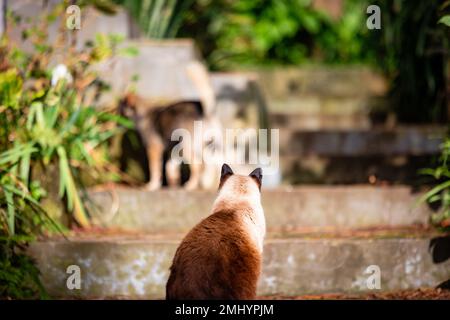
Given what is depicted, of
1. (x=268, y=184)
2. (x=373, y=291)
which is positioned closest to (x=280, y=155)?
(x=268, y=184)

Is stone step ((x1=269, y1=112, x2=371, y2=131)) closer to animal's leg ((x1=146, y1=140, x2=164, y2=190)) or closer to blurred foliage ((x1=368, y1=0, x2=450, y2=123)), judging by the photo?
blurred foliage ((x1=368, y1=0, x2=450, y2=123))

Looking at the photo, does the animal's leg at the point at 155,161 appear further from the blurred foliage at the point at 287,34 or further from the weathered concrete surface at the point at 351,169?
the blurred foliage at the point at 287,34

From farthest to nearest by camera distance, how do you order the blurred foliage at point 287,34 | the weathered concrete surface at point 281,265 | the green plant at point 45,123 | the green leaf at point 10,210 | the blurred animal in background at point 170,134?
the blurred foliage at point 287,34
the blurred animal in background at point 170,134
the green plant at point 45,123
the weathered concrete surface at point 281,265
the green leaf at point 10,210

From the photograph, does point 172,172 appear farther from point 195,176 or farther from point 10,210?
point 10,210

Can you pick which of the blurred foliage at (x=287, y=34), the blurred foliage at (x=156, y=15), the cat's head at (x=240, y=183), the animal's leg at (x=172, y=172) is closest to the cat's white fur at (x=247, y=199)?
the cat's head at (x=240, y=183)

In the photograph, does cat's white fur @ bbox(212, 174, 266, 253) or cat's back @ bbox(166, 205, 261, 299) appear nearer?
cat's back @ bbox(166, 205, 261, 299)

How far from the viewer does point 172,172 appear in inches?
251

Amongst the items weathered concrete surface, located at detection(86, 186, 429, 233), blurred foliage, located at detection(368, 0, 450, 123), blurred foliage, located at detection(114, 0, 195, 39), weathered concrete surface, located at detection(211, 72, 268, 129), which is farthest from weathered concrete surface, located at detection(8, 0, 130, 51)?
blurred foliage, located at detection(368, 0, 450, 123)

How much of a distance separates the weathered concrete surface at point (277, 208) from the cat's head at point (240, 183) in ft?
3.98

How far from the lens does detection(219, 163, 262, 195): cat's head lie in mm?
3426

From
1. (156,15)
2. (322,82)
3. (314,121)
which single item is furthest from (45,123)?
(322,82)

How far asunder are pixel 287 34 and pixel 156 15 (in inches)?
120

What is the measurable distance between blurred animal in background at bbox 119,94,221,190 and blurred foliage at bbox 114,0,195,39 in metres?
1.29

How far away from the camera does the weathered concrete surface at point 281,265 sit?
12.7ft
